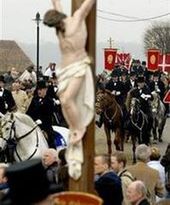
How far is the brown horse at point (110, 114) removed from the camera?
802 inches

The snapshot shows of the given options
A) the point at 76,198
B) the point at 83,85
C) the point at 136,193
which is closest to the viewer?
the point at 76,198

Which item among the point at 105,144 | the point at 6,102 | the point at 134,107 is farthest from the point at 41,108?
the point at 105,144

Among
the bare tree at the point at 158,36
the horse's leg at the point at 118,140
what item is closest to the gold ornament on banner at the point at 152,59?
the horse's leg at the point at 118,140

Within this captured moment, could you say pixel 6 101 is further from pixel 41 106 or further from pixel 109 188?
pixel 109 188

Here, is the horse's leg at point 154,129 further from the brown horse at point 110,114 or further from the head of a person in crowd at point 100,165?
the head of a person in crowd at point 100,165

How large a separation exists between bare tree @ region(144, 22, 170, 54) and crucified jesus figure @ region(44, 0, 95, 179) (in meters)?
62.3

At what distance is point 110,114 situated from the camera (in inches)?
811

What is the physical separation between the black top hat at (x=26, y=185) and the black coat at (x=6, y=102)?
1441 cm

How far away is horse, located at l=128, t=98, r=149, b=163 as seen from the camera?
809 inches

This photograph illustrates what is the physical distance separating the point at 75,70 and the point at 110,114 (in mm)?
15210

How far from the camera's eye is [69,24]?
5.40 metres

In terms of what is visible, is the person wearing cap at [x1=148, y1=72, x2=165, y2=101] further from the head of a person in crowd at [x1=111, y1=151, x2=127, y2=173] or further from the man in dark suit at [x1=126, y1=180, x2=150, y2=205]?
the man in dark suit at [x1=126, y1=180, x2=150, y2=205]

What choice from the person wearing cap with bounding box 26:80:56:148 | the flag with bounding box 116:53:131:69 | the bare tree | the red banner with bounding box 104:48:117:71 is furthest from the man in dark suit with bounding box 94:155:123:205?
the bare tree

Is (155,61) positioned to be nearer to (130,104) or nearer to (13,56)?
(130,104)
